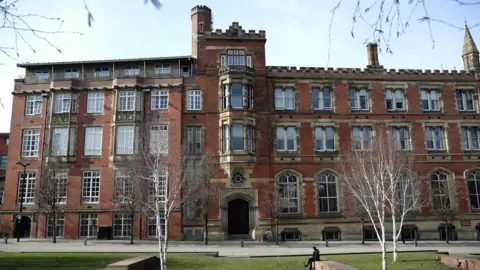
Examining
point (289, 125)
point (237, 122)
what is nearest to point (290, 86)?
point (289, 125)

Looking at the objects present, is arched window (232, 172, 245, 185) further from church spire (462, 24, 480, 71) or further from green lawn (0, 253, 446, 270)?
church spire (462, 24, 480, 71)

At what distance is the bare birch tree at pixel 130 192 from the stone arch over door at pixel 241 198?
22.6 ft

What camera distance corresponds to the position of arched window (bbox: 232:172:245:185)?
120 feet

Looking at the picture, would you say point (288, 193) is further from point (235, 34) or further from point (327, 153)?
point (235, 34)

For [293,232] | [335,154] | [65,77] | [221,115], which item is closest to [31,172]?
[65,77]

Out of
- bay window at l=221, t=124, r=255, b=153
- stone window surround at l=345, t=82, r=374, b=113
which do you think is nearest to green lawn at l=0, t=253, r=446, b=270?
bay window at l=221, t=124, r=255, b=153

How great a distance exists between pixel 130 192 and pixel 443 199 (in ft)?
92.8

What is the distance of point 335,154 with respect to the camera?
3850cm

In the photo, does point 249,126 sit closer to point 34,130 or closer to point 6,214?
point 34,130

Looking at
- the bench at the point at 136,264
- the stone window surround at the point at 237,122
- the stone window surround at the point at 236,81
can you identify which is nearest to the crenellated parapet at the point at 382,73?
the stone window surround at the point at 236,81

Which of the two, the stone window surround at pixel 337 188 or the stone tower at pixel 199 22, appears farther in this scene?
the stone tower at pixel 199 22

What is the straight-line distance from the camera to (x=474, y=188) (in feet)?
128

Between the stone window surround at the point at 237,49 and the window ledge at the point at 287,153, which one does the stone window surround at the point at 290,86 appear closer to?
the stone window surround at the point at 237,49

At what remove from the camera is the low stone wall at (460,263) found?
55.6 feet
